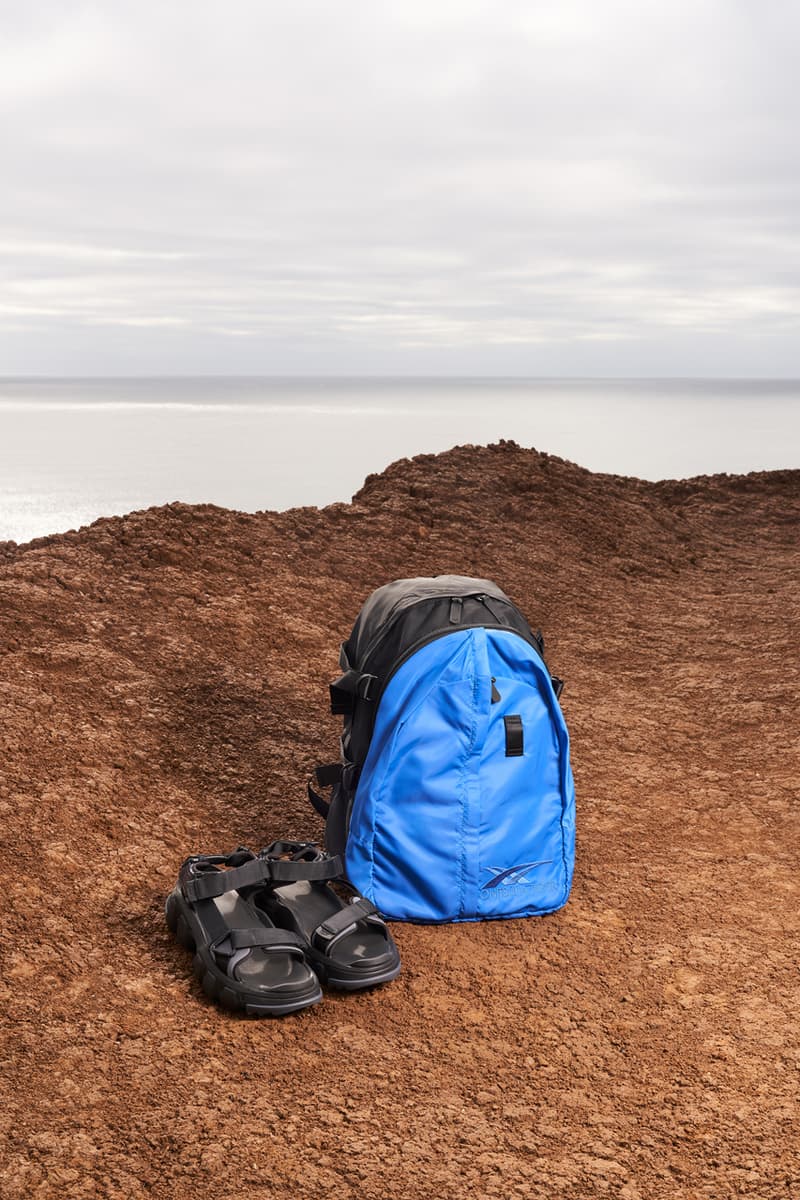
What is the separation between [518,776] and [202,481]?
1504 cm

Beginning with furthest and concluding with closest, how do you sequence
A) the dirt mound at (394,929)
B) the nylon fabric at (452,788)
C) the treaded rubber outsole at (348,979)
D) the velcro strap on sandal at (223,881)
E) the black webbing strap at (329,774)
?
1. the black webbing strap at (329,774)
2. the nylon fabric at (452,788)
3. the velcro strap on sandal at (223,881)
4. the treaded rubber outsole at (348,979)
5. the dirt mound at (394,929)

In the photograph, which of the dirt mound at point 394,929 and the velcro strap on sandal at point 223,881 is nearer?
the dirt mound at point 394,929

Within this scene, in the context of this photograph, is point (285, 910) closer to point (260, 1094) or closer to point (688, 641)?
point (260, 1094)

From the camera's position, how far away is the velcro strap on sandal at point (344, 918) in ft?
9.19

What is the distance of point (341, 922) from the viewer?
2822 millimetres

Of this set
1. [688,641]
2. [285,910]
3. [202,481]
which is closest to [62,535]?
[688,641]

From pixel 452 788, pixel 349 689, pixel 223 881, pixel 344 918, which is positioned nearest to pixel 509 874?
A: pixel 452 788

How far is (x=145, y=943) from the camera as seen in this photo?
9.85ft

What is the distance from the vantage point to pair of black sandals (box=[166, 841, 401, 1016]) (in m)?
2.67

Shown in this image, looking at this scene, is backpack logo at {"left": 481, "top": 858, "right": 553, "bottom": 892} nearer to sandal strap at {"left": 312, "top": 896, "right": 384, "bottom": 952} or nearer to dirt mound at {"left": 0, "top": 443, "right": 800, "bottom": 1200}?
dirt mound at {"left": 0, "top": 443, "right": 800, "bottom": 1200}

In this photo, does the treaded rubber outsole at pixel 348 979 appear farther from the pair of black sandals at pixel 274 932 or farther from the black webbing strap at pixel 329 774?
the black webbing strap at pixel 329 774

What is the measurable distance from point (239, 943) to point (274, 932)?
10 cm

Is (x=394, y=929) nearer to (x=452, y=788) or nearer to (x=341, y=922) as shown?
(x=341, y=922)

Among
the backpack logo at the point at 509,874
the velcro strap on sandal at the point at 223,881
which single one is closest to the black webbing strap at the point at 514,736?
the backpack logo at the point at 509,874
